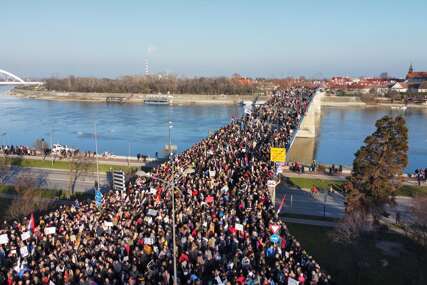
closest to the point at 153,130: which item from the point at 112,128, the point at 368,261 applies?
the point at 112,128

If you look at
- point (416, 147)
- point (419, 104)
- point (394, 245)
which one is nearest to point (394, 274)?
point (394, 245)

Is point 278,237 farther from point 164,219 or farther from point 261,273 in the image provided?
point 164,219

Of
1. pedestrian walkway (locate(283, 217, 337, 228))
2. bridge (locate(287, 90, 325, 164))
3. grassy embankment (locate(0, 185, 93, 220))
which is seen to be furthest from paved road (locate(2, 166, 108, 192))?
bridge (locate(287, 90, 325, 164))

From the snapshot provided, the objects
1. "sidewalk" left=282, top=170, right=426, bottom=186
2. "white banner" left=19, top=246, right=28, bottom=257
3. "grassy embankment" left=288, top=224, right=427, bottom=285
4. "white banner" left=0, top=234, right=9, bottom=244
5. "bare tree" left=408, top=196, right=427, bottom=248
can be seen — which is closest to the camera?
"white banner" left=19, top=246, right=28, bottom=257

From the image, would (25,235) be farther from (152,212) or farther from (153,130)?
(153,130)

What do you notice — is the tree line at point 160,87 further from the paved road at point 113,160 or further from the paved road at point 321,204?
the paved road at point 321,204

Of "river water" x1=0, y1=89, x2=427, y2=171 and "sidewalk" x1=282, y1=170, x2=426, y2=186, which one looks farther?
"river water" x1=0, y1=89, x2=427, y2=171

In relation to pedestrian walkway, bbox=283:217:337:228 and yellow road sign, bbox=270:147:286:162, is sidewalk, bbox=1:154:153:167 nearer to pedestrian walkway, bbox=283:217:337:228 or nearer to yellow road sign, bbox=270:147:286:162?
yellow road sign, bbox=270:147:286:162

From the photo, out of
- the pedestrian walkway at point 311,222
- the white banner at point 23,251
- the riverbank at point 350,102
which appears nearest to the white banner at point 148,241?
the white banner at point 23,251
